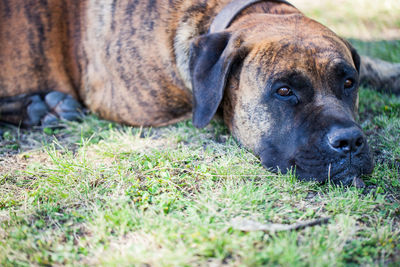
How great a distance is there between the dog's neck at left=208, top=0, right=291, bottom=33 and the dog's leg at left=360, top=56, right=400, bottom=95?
1470 mm

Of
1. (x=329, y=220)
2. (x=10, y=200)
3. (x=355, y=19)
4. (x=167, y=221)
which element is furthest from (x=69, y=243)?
(x=355, y=19)

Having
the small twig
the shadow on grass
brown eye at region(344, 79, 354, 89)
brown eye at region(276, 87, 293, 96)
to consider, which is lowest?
the small twig

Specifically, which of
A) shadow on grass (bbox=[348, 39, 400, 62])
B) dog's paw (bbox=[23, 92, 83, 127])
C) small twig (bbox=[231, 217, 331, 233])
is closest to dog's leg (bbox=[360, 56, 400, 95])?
shadow on grass (bbox=[348, 39, 400, 62])

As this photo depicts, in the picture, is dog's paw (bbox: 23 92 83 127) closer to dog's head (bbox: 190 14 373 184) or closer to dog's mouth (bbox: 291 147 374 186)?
dog's head (bbox: 190 14 373 184)

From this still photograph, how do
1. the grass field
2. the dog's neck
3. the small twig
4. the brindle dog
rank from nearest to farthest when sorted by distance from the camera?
the grass field → the small twig → the brindle dog → the dog's neck

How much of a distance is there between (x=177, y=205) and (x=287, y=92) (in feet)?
3.15

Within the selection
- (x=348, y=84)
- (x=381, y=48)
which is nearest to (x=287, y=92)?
(x=348, y=84)

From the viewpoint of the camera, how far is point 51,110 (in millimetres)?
3426

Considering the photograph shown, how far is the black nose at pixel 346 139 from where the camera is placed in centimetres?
209

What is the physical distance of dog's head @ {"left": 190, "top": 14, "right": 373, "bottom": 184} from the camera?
7.10 ft

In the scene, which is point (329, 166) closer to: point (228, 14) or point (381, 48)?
point (228, 14)

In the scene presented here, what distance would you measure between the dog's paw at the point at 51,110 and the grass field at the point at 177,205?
0.33 m

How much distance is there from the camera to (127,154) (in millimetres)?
2709

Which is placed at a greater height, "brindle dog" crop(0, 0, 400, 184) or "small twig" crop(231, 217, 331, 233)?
"brindle dog" crop(0, 0, 400, 184)
